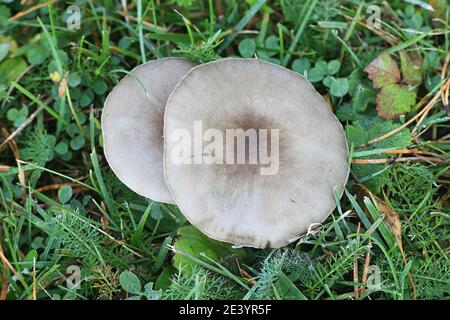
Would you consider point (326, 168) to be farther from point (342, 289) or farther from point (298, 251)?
point (342, 289)

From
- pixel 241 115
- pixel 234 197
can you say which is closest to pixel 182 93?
pixel 241 115

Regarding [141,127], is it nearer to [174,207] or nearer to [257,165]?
[174,207]

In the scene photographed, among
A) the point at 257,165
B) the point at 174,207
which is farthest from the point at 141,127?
the point at 257,165

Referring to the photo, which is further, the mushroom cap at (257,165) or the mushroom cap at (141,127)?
the mushroom cap at (141,127)

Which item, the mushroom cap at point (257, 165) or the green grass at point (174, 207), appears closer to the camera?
the mushroom cap at point (257, 165)
